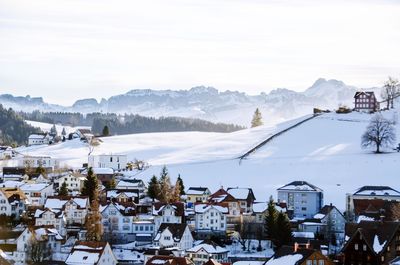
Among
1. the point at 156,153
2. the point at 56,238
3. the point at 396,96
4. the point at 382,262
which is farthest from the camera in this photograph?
the point at 396,96

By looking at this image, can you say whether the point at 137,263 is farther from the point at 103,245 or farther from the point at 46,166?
the point at 46,166

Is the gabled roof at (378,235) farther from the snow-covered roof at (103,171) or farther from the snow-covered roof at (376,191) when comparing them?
the snow-covered roof at (103,171)

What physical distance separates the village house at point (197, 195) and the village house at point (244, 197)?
2.42 m

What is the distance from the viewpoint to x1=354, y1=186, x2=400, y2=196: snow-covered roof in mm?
62312

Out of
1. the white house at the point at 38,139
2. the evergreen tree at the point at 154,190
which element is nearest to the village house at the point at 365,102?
the white house at the point at 38,139

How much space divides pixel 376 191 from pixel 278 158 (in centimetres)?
2025

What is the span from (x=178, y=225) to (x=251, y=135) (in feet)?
162

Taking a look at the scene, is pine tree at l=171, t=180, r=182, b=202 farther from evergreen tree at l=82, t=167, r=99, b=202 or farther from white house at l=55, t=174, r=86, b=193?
white house at l=55, t=174, r=86, b=193

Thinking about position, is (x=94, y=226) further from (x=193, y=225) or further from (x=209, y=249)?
(x=193, y=225)

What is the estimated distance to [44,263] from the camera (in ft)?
155

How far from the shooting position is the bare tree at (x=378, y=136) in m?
82.2

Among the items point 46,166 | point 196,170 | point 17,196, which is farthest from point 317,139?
point 17,196

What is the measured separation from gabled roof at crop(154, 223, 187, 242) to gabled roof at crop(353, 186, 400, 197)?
15781mm

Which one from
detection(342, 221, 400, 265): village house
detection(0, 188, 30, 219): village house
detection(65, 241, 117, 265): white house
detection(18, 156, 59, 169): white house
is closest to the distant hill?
detection(18, 156, 59, 169): white house
